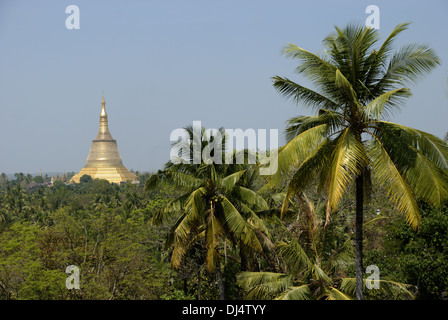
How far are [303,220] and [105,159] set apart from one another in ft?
364

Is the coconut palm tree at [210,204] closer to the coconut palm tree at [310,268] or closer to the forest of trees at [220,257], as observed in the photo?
the forest of trees at [220,257]

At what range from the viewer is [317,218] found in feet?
40.8

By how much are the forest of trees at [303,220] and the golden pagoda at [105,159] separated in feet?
313

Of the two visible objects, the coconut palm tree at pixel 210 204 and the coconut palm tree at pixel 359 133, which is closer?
the coconut palm tree at pixel 359 133

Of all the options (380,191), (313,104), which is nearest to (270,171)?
(313,104)

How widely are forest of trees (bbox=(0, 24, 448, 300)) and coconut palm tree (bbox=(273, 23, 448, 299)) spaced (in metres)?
0.02

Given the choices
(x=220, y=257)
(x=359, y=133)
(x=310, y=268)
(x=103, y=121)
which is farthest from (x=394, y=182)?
(x=103, y=121)

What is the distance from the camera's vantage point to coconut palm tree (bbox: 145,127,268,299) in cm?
1319

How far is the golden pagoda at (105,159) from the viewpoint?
384 feet

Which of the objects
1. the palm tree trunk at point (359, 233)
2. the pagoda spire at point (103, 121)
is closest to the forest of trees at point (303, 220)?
the palm tree trunk at point (359, 233)

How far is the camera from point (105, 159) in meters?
118

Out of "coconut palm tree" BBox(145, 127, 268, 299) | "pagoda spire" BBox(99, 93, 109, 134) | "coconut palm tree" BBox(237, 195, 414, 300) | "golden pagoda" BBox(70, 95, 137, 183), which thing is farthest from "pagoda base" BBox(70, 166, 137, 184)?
"coconut palm tree" BBox(237, 195, 414, 300)

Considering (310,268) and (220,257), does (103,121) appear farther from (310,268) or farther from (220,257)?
(310,268)
